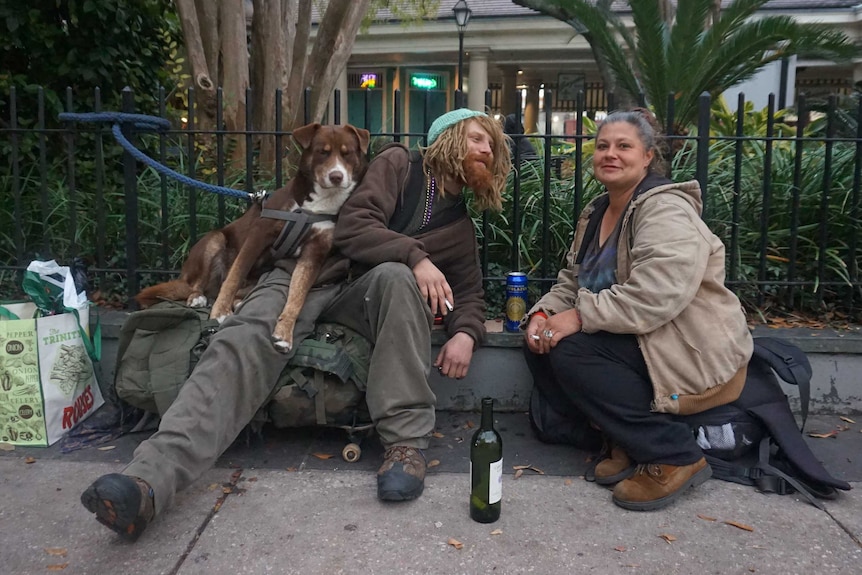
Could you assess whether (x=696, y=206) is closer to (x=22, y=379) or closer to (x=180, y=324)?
(x=180, y=324)

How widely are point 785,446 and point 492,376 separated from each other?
4.93 feet

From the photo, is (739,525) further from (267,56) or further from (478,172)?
(267,56)

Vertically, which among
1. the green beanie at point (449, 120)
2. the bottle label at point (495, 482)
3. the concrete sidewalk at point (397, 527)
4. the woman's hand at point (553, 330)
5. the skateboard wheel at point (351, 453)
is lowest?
the concrete sidewalk at point (397, 527)

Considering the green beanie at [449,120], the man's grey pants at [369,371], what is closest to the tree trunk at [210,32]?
the green beanie at [449,120]

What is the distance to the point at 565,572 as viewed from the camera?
2422 millimetres

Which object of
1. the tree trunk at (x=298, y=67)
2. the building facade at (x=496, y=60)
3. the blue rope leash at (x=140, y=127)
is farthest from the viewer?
the building facade at (x=496, y=60)

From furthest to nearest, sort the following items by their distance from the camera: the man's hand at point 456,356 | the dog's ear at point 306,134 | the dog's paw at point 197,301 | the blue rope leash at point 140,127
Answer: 1. the blue rope leash at point 140,127
2. the dog's paw at point 197,301
3. the dog's ear at point 306,134
4. the man's hand at point 456,356

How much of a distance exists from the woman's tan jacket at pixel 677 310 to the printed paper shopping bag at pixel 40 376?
2.39 m

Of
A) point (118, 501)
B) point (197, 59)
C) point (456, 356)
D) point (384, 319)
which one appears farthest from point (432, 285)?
point (197, 59)

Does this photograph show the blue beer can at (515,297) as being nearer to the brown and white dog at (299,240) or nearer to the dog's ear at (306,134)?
the brown and white dog at (299,240)

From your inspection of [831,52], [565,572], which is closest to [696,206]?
[565,572]

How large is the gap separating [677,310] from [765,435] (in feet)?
2.53

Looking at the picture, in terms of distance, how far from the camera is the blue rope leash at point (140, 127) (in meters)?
3.74

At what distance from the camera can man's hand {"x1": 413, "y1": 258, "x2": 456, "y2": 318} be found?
311 centimetres
